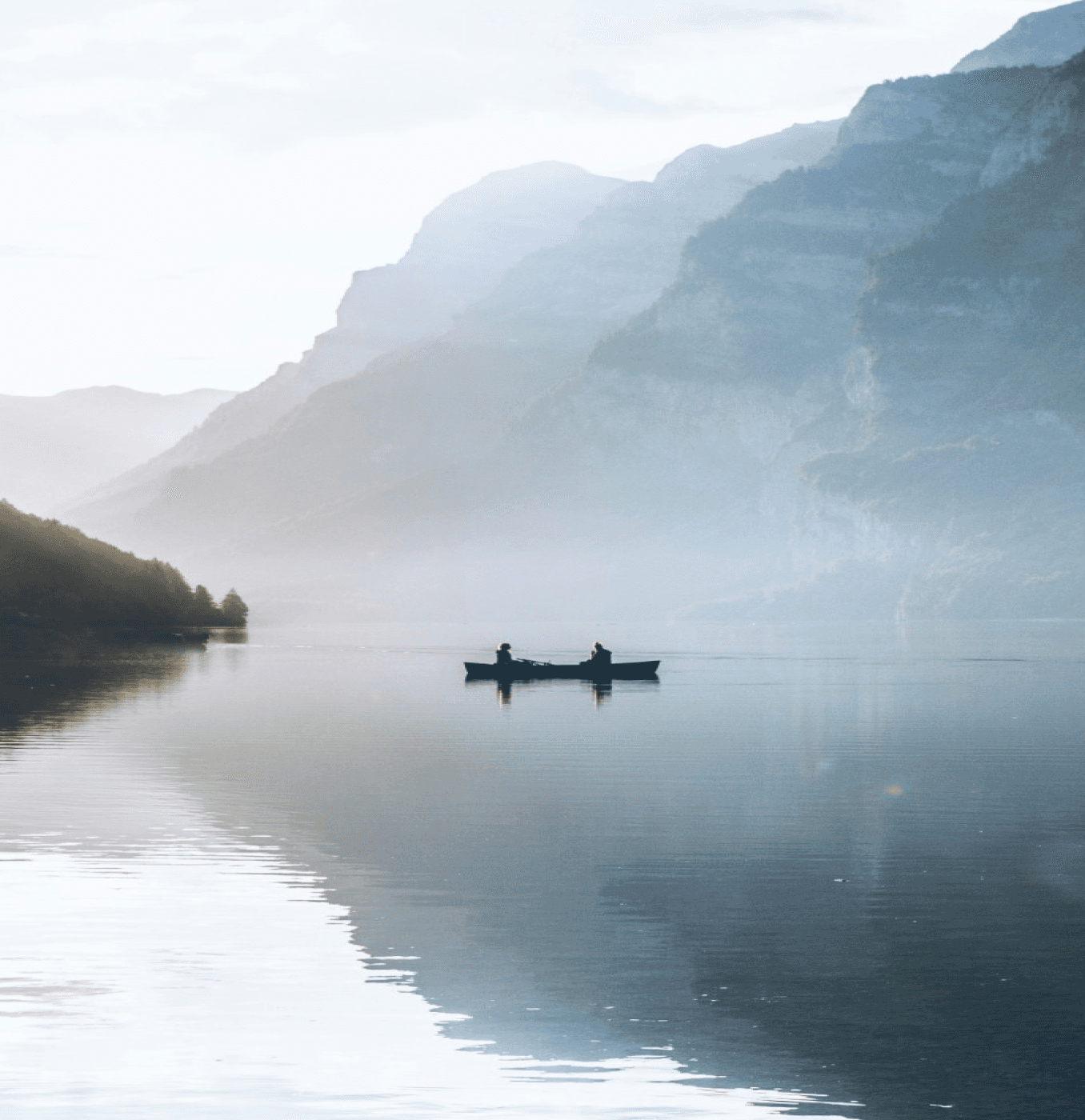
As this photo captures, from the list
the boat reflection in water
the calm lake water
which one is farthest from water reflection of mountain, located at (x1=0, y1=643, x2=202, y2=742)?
the boat reflection in water

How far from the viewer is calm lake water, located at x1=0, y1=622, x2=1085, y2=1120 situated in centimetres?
2567

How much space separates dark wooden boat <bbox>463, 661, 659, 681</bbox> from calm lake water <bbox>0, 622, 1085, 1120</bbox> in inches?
2353

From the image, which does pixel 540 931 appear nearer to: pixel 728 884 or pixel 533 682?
pixel 728 884

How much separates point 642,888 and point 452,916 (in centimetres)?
545

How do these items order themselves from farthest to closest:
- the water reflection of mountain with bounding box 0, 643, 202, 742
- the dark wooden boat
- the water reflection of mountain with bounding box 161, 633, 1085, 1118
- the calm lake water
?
1. the dark wooden boat
2. the water reflection of mountain with bounding box 0, 643, 202, 742
3. the water reflection of mountain with bounding box 161, 633, 1085, 1118
4. the calm lake water

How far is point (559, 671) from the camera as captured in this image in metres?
144

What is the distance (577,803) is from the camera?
5847cm

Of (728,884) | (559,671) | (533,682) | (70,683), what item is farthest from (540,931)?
(533,682)

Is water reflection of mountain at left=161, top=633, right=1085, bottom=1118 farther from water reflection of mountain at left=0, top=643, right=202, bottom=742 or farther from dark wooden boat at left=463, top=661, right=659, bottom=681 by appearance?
dark wooden boat at left=463, top=661, right=659, bottom=681

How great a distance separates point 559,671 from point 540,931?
10846 cm

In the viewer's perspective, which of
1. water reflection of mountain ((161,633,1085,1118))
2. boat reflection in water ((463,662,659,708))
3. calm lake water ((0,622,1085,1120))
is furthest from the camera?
boat reflection in water ((463,662,659,708))

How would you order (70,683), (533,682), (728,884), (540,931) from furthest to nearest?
(533,682) < (70,683) < (728,884) < (540,931)

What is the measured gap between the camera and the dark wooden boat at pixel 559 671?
140 m

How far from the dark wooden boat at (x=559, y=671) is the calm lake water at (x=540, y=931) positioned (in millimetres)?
59767
